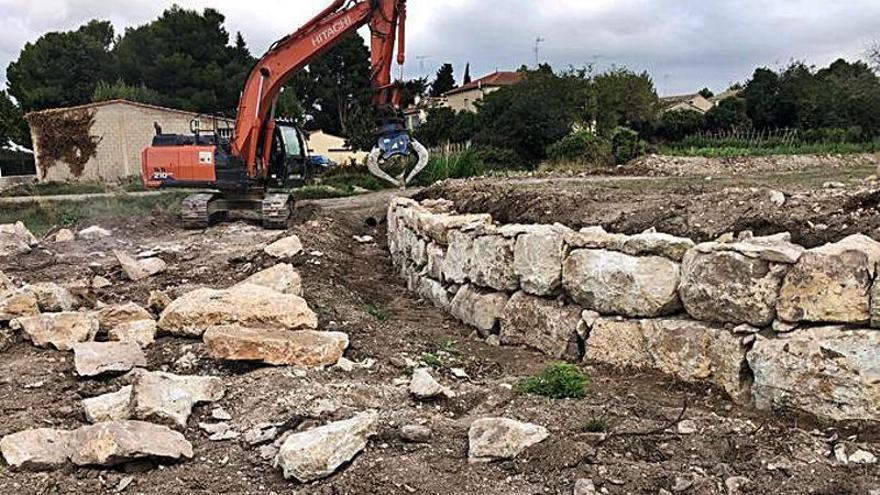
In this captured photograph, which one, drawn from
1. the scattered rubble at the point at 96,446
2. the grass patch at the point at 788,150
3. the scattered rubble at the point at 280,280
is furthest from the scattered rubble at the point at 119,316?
the grass patch at the point at 788,150

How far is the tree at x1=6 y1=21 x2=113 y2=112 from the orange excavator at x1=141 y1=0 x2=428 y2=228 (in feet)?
112

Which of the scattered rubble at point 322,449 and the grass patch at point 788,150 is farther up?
the grass patch at point 788,150

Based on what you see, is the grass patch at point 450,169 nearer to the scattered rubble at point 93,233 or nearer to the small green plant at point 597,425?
the scattered rubble at point 93,233

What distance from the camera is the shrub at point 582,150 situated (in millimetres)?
22862

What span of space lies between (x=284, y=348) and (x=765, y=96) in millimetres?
34356

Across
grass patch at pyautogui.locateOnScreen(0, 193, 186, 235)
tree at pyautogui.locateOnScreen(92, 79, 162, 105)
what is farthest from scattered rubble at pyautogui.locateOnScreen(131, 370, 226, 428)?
tree at pyautogui.locateOnScreen(92, 79, 162, 105)

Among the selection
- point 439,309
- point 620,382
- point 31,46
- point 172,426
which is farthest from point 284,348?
point 31,46

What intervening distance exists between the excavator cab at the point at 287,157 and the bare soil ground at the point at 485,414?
6.93 metres

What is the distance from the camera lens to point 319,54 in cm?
1218

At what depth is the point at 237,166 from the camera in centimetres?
1251

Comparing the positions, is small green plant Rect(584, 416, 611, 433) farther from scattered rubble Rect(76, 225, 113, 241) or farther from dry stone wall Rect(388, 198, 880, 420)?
scattered rubble Rect(76, 225, 113, 241)

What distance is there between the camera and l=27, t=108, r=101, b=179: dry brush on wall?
29125 mm

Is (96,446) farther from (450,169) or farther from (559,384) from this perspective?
(450,169)

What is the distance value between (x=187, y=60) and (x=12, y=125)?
919cm
